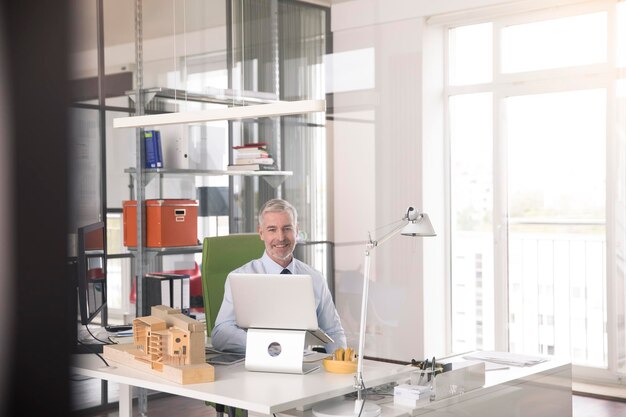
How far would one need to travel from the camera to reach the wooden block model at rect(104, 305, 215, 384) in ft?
8.11

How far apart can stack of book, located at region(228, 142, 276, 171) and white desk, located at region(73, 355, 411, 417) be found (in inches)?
95.4

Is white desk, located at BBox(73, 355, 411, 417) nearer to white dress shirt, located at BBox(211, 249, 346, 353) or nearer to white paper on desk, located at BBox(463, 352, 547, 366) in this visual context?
white dress shirt, located at BBox(211, 249, 346, 353)

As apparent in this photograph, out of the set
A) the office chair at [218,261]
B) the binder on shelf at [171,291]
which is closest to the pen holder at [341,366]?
the office chair at [218,261]

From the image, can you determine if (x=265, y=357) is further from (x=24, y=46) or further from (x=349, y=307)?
(x=349, y=307)

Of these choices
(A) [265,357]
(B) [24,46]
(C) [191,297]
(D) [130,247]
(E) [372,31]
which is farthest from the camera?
(E) [372,31]

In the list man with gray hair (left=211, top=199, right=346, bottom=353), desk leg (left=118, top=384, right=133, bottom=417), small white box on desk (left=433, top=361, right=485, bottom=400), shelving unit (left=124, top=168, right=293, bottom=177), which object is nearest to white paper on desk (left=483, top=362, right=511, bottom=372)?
small white box on desk (left=433, top=361, right=485, bottom=400)

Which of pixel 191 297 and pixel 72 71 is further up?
pixel 72 71

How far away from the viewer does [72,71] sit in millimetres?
456

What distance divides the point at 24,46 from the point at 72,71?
0.10ft

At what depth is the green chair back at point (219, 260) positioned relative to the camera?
3.39 meters

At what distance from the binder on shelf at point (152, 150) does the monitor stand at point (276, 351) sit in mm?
2108

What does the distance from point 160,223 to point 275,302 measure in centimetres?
A: 204

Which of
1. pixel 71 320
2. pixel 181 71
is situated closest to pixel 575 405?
pixel 181 71

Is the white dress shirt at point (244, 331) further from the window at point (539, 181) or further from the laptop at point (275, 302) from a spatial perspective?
the window at point (539, 181)
